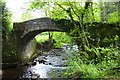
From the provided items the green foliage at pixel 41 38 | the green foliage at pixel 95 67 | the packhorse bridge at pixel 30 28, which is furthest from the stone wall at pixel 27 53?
the green foliage at pixel 95 67

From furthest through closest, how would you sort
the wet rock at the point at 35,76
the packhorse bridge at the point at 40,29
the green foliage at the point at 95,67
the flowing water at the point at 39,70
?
the packhorse bridge at the point at 40,29 < the flowing water at the point at 39,70 < the wet rock at the point at 35,76 < the green foliage at the point at 95,67

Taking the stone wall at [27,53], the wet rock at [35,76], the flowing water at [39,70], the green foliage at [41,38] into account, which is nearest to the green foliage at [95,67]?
the flowing water at [39,70]

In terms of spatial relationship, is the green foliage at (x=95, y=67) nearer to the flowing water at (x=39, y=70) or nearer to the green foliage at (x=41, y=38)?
the flowing water at (x=39, y=70)

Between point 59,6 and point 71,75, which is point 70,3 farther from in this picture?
point 71,75

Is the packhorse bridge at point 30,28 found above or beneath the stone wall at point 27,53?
above

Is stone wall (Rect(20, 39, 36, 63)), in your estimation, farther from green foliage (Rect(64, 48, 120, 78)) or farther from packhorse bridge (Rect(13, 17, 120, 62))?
green foliage (Rect(64, 48, 120, 78))

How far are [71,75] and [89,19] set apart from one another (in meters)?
2.94

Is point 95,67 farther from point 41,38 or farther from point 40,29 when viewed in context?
point 41,38

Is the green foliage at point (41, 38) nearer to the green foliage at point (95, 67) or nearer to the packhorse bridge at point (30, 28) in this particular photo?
the packhorse bridge at point (30, 28)

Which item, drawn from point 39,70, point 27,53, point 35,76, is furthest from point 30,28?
point 35,76

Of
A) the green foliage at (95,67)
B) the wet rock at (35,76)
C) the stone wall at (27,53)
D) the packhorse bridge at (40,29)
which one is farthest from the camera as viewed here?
the stone wall at (27,53)

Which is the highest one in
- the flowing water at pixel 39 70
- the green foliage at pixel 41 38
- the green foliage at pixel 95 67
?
the green foliage at pixel 95 67

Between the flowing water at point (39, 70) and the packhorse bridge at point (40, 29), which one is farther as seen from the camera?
the packhorse bridge at point (40, 29)

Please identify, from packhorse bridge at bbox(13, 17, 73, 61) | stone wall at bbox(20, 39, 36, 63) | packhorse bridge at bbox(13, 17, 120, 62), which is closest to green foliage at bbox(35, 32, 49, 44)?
stone wall at bbox(20, 39, 36, 63)
